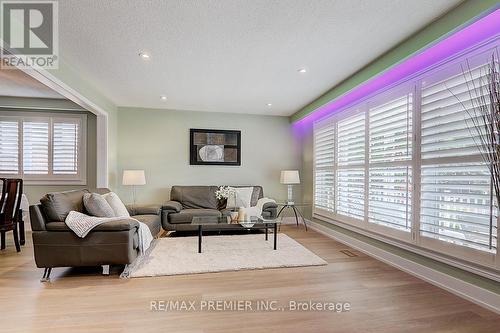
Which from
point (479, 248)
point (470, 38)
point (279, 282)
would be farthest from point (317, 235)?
point (470, 38)

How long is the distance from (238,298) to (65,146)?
15.7 ft

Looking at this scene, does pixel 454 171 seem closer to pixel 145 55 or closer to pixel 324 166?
pixel 324 166

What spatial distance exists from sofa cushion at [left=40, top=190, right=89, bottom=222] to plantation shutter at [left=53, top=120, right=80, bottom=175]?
250cm

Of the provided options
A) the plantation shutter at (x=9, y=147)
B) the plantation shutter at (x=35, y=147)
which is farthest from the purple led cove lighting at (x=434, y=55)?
the plantation shutter at (x=9, y=147)

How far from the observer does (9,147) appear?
16.1ft

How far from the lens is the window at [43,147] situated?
4906 mm

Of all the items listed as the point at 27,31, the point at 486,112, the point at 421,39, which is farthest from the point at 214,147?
the point at 486,112

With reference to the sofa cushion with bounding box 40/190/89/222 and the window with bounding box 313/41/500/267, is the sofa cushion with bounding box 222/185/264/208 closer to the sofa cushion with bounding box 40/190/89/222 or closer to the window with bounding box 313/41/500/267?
the window with bounding box 313/41/500/267

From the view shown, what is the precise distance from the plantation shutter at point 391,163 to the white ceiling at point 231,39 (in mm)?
709

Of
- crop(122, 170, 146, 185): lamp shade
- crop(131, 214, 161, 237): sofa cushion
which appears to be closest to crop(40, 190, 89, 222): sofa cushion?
crop(131, 214, 161, 237): sofa cushion

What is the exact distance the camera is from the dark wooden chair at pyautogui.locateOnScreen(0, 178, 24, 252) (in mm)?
3373

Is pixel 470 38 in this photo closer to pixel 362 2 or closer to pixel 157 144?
pixel 362 2

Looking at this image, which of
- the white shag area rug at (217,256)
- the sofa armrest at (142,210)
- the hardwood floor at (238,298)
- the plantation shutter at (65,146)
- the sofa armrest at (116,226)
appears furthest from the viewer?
the plantation shutter at (65,146)

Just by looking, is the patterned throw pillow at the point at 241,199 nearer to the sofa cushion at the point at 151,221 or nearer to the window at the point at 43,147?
the sofa cushion at the point at 151,221
